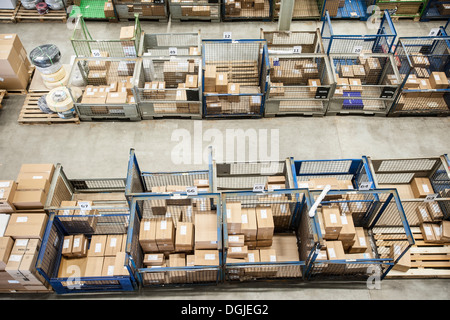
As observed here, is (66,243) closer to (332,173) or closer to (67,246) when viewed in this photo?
(67,246)

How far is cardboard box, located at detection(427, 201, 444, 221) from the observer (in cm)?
868

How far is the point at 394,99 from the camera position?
10.9m

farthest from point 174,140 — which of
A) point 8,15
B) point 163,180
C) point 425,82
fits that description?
point 8,15

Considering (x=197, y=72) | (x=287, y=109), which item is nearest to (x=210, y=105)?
(x=197, y=72)

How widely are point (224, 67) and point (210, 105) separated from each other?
5.80 ft

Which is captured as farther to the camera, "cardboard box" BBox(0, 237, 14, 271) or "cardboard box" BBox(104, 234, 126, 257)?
"cardboard box" BBox(104, 234, 126, 257)

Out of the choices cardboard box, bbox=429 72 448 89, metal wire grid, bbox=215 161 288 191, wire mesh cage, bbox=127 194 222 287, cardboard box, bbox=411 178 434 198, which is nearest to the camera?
wire mesh cage, bbox=127 194 222 287

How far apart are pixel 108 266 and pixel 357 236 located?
5.17 m

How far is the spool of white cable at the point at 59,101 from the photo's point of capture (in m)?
10.8

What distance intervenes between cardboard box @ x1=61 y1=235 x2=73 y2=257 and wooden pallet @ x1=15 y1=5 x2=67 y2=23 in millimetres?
9197

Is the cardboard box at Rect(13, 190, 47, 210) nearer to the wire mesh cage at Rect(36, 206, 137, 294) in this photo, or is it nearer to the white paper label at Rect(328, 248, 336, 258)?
the wire mesh cage at Rect(36, 206, 137, 294)

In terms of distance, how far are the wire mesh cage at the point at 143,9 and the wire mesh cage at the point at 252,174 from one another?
7.65 meters

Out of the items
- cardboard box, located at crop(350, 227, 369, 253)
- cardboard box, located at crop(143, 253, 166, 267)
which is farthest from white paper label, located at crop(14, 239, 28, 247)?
cardboard box, located at crop(350, 227, 369, 253)

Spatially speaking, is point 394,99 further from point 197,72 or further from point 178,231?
point 178,231
